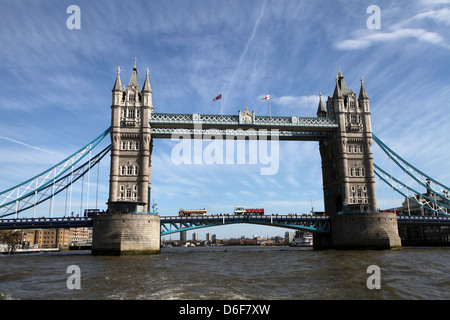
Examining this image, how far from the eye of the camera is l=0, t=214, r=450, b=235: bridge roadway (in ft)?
197

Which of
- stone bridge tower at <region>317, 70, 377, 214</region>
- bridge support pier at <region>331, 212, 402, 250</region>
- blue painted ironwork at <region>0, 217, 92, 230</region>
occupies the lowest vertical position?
bridge support pier at <region>331, 212, 402, 250</region>

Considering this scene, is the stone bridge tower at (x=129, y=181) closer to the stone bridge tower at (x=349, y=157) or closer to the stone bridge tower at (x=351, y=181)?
the stone bridge tower at (x=351, y=181)

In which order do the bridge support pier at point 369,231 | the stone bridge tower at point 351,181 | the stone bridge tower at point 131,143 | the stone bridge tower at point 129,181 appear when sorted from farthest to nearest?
the stone bridge tower at point 131,143
the stone bridge tower at point 351,181
the bridge support pier at point 369,231
the stone bridge tower at point 129,181

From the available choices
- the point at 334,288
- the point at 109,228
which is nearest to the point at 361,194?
the point at 109,228

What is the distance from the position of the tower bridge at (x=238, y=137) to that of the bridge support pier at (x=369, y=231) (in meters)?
0.16

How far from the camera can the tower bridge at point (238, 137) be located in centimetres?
5850

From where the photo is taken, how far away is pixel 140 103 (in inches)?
2699

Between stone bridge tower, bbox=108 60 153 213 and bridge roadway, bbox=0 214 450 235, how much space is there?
20.3 feet

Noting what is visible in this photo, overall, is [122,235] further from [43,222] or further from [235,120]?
[235,120]

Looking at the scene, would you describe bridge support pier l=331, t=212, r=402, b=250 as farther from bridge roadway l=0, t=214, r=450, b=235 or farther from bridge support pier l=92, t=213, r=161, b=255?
bridge support pier l=92, t=213, r=161, b=255

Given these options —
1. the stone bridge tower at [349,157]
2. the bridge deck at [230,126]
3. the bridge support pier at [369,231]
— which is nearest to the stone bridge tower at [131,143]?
the bridge deck at [230,126]

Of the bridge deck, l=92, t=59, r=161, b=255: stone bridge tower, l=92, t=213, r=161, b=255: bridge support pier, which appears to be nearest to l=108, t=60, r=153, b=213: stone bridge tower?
l=92, t=59, r=161, b=255: stone bridge tower
